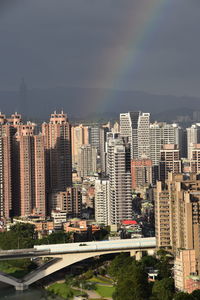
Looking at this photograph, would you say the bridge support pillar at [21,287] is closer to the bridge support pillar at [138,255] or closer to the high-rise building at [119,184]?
the bridge support pillar at [138,255]

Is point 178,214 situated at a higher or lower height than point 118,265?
higher

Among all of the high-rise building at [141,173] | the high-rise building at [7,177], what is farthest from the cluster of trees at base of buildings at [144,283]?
the high-rise building at [141,173]

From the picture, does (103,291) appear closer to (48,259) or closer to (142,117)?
(48,259)

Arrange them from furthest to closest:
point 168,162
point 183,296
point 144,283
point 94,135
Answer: point 94,135
point 168,162
point 144,283
point 183,296

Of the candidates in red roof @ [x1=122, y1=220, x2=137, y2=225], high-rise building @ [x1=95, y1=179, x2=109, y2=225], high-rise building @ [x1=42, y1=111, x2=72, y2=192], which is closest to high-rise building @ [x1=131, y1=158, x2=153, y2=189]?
high-rise building @ [x1=42, y1=111, x2=72, y2=192]

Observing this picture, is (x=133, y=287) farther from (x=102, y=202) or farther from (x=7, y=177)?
(x=7, y=177)

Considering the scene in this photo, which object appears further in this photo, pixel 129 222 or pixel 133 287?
pixel 129 222

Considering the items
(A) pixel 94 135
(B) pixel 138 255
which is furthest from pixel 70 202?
(A) pixel 94 135
